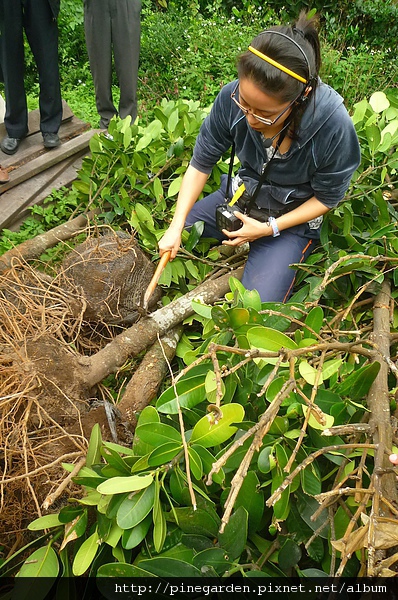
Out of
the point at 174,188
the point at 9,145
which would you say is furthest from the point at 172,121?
the point at 9,145

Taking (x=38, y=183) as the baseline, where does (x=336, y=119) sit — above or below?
above

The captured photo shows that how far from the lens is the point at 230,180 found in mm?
2258

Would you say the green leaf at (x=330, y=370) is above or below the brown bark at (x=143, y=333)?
above

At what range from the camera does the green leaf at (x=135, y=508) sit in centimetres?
116

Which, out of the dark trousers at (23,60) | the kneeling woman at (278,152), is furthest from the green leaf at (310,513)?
the dark trousers at (23,60)

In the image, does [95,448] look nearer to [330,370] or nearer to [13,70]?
[330,370]

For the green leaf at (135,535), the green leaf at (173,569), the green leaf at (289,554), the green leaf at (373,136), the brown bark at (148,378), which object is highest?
the green leaf at (373,136)

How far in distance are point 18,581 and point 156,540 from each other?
40 centimetres

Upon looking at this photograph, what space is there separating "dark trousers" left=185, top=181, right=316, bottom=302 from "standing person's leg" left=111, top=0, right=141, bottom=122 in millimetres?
2268

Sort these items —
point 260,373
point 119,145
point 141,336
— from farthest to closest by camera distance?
point 119,145
point 141,336
point 260,373

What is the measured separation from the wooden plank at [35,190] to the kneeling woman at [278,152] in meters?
1.28

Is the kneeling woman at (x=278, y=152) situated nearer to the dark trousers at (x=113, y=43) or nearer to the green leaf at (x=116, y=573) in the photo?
the green leaf at (x=116, y=573)

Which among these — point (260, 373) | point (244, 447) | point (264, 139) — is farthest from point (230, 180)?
point (244, 447)

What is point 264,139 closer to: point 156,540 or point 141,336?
point 141,336
